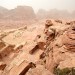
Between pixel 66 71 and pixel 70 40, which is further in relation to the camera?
pixel 70 40

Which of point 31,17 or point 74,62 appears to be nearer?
point 74,62

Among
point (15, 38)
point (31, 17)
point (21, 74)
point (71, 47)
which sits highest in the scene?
point (71, 47)

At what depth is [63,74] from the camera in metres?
13.8

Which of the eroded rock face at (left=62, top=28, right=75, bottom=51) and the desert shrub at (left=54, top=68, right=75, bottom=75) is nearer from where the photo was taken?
the desert shrub at (left=54, top=68, right=75, bottom=75)

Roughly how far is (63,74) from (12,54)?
52.6ft

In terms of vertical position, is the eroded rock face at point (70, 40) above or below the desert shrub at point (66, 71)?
above

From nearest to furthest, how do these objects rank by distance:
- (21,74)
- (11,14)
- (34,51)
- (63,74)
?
1. (63,74)
2. (21,74)
3. (34,51)
4. (11,14)

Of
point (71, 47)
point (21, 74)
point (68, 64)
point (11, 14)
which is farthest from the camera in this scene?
point (11, 14)

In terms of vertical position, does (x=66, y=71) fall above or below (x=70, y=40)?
below

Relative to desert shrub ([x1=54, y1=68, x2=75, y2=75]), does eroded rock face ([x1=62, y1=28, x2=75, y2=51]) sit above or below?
above

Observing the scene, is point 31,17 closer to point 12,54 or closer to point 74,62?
point 12,54

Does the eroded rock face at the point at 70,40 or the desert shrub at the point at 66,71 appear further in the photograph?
the eroded rock face at the point at 70,40

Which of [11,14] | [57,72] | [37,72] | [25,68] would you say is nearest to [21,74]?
[25,68]

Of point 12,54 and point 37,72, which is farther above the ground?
point 37,72
